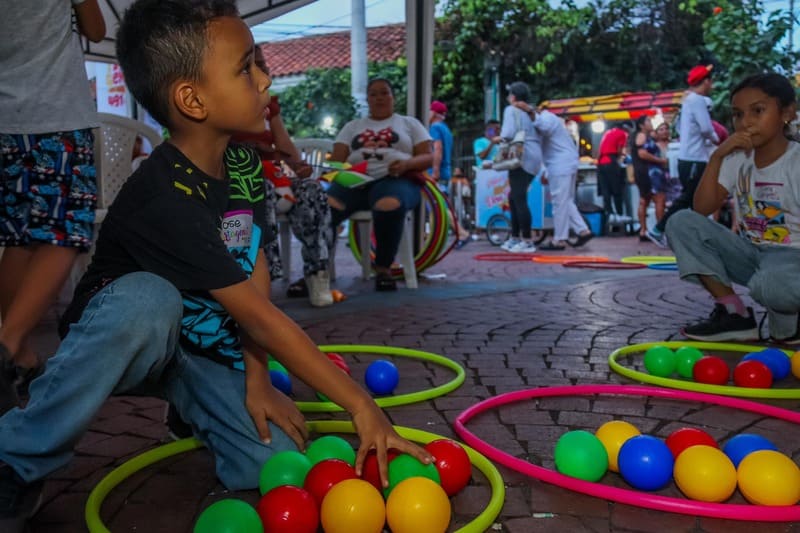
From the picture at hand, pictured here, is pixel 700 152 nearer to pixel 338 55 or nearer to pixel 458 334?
pixel 458 334

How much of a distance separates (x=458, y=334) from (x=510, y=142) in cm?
656

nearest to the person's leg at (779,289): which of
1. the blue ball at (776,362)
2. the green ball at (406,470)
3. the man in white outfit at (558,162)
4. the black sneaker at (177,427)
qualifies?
the blue ball at (776,362)

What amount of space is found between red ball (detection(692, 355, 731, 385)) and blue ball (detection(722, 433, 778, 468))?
104 cm

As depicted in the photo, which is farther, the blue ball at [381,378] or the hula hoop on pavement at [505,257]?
the hula hoop on pavement at [505,257]

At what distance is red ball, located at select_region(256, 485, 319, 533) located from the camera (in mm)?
1749

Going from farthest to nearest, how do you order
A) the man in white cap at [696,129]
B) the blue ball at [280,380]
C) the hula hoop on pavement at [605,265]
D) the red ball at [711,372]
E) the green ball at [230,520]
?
the man in white cap at [696,129], the hula hoop on pavement at [605,265], the red ball at [711,372], the blue ball at [280,380], the green ball at [230,520]

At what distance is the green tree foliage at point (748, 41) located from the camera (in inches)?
555

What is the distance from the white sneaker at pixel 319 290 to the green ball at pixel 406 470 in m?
3.71

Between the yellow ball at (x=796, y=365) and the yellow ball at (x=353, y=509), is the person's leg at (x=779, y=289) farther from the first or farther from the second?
the yellow ball at (x=353, y=509)

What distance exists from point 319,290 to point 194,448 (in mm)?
3215

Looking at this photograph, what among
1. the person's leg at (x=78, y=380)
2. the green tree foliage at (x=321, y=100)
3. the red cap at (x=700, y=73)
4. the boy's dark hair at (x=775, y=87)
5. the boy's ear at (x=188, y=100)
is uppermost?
the green tree foliage at (x=321, y=100)

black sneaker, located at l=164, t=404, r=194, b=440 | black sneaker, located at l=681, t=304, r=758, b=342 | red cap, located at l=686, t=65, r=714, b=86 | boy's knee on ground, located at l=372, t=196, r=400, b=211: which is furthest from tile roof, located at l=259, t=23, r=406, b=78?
black sneaker, located at l=164, t=404, r=194, b=440

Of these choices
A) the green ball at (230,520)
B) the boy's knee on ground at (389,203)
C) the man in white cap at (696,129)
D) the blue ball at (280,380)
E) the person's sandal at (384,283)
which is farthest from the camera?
the man in white cap at (696,129)

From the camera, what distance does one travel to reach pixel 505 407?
293 cm
